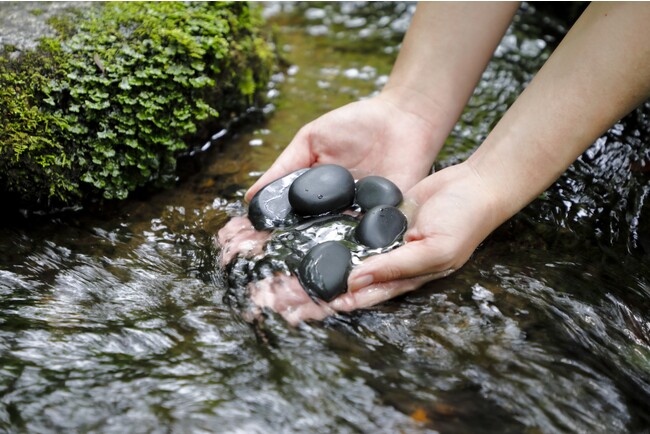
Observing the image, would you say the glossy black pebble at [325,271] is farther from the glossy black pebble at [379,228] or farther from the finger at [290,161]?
the finger at [290,161]

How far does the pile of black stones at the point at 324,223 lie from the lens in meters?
2.81

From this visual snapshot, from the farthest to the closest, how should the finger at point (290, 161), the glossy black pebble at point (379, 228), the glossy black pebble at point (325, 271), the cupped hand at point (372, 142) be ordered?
the cupped hand at point (372, 142) < the finger at point (290, 161) < the glossy black pebble at point (379, 228) < the glossy black pebble at point (325, 271)

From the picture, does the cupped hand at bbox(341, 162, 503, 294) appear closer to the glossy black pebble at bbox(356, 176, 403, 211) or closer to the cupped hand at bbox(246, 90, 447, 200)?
the glossy black pebble at bbox(356, 176, 403, 211)

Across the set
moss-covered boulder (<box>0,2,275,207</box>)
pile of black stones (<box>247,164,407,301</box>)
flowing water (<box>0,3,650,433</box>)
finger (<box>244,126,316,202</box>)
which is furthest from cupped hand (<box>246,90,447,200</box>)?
moss-covered boulder (<box>0,2,275,207</box>)

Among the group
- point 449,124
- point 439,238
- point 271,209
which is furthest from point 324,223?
point 449,124

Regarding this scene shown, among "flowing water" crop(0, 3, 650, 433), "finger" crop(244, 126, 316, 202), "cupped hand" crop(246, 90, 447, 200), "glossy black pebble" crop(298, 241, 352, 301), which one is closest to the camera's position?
"flowing water" crop(0, 3, 650, 433)

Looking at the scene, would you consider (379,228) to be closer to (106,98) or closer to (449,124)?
(449,124)

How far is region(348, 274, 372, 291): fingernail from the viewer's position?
9.09ft

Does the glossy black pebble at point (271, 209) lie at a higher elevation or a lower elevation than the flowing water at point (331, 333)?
higher

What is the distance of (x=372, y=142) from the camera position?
3654 mm

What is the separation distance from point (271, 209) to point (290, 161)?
379 millimetres

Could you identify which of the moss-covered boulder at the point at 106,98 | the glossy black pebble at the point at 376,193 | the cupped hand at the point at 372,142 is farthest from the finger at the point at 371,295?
the moss-covered boulder at the point at 106,98

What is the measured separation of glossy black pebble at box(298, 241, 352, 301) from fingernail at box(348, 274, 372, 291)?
0.03 m

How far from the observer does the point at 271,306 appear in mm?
2750
